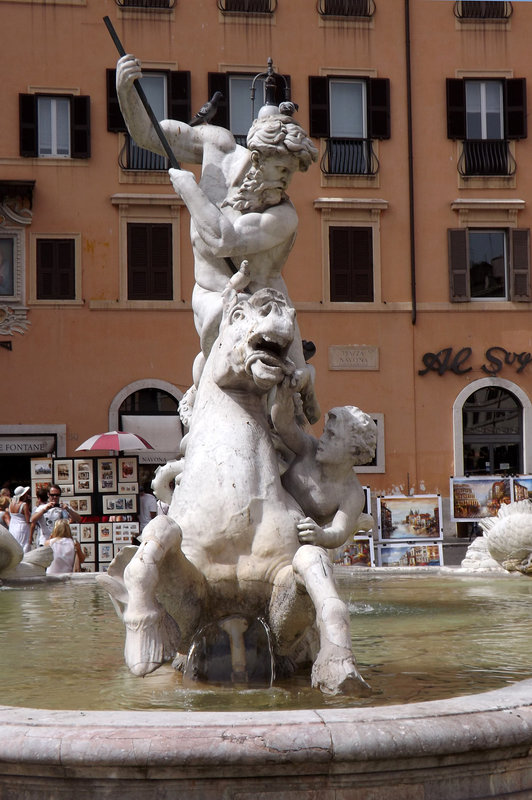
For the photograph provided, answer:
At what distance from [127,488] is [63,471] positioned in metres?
0.84

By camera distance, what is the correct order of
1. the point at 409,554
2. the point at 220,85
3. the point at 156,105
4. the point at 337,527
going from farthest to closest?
the point at 156,105 → the point at 220,85 → the point at 409,554 → the point at 337,527

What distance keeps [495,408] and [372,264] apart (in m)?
A: 3.88

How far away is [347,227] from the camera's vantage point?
2570 centimetres

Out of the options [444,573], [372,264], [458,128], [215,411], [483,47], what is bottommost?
[444,573]

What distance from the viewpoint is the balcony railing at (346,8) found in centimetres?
2595

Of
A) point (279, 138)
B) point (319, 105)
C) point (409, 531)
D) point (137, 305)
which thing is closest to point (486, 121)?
point (319, 105)

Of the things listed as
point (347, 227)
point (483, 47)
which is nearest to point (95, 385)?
point (347, 227)

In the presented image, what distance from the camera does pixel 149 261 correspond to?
2503 centimetres

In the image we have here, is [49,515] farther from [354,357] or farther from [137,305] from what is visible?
[354,357]

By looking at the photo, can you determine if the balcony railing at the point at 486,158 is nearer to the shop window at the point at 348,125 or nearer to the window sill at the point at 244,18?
the shop window at the point at 348,125

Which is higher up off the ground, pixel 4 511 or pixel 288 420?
pixel 288 420

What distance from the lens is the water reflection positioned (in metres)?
3.50

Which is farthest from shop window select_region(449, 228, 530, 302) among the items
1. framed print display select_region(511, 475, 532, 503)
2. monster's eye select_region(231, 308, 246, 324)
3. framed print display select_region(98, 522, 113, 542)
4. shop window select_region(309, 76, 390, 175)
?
monster's eye select_region(231, 308, 246, 324)

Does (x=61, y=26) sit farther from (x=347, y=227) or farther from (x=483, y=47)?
(x=483, y=47)
